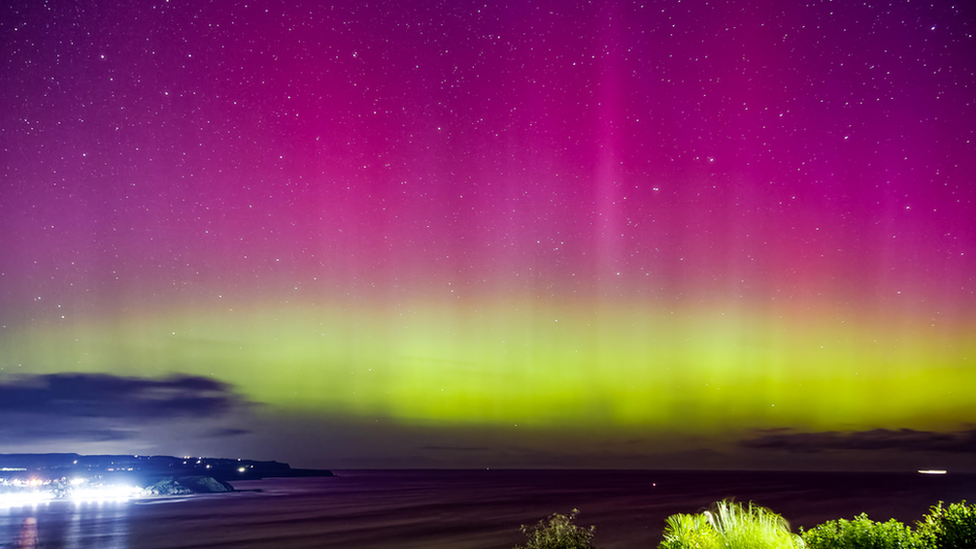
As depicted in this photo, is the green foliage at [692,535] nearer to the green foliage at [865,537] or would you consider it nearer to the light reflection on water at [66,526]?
the green foliage at [865,537]

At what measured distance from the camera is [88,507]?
82.8m

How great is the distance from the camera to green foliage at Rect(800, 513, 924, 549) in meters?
8.15

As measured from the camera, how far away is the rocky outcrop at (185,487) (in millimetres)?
106875

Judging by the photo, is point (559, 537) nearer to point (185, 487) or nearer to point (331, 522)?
point (331, 522)

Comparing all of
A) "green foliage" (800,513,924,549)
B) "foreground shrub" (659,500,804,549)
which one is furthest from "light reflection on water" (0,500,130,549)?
"green foliage" (800,513,924,549)

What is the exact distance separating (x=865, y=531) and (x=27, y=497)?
12395 centimetres

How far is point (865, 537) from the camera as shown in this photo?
823 centimetres

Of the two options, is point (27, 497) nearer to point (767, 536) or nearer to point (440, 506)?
point (440, 506)

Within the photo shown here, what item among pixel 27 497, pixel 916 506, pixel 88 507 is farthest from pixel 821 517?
pixel 27 497

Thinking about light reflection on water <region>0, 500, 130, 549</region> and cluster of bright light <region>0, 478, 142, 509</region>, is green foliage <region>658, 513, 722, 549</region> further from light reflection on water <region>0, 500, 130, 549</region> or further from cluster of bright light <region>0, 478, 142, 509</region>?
cluster of bright light <region>0, 478, 142, 509</region>

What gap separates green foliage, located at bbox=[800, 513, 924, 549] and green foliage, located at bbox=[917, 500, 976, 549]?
0.28 m

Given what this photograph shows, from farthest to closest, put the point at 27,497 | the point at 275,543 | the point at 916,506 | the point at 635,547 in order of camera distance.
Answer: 1. the point at 27,497
2. the point at 916,506
3. the point at 275,543
4. the point at 635,547

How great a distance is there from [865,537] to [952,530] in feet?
5.07

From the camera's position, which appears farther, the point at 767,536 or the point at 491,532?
the point at 491,532
